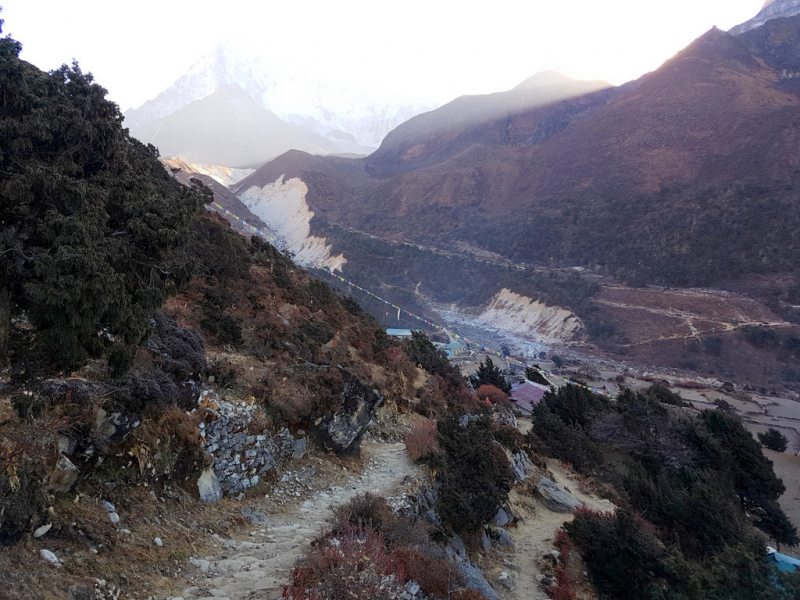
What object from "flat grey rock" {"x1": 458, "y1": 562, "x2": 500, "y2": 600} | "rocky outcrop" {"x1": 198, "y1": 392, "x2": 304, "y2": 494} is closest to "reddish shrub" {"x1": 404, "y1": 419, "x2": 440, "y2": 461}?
"rocky outcrop" {"x1": 198, "y1": 392, "x2": 304, "y2": 494}

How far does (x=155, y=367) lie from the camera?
213 inches

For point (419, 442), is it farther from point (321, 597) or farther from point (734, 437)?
point (734, 437)

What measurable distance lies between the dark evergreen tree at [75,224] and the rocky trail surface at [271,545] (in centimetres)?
211

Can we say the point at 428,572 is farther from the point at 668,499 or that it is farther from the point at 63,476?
the point at 668,499

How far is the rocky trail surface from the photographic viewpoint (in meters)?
3.79

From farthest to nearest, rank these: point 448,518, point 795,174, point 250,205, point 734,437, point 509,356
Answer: point 250,205 < point 795,174 < point 509,356 < point 734,437 < point 448,518

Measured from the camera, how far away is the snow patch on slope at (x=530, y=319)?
38.3 m

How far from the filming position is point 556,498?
910 cm

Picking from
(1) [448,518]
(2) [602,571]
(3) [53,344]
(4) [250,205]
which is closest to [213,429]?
(3) [53,344]

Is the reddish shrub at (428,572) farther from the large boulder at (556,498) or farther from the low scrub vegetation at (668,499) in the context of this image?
the large boulder at (556,498)

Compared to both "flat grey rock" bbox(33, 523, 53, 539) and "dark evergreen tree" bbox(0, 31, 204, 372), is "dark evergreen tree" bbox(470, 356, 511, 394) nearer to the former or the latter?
"dark evergreen tree" bbox(0, 31, 204, 372)

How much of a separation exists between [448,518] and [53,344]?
520cm

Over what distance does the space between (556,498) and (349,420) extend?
488 centimetres

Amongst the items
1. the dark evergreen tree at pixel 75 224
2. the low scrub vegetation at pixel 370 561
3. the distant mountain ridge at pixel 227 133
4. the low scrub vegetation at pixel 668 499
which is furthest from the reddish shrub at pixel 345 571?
the distant mountain ridge at pixel 227 133
